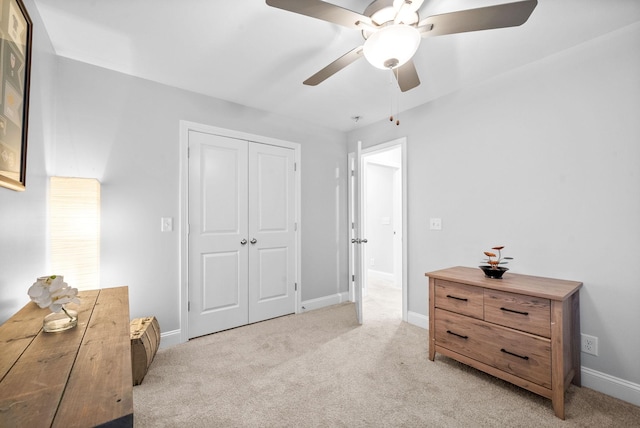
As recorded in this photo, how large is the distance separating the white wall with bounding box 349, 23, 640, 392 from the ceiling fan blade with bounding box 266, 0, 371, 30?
1.70 metres

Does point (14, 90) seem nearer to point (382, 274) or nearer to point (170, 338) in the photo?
point (170, 338)

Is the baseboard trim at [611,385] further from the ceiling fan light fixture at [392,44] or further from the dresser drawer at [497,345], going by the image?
the ceiling fan light fixture at [392,44]

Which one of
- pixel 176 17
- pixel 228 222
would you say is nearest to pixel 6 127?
pixel 176 17

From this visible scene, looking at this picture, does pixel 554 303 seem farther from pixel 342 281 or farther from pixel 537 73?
pixel 342 281

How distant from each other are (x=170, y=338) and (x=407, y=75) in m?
2.85

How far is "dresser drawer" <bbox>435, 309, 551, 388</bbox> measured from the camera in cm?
178

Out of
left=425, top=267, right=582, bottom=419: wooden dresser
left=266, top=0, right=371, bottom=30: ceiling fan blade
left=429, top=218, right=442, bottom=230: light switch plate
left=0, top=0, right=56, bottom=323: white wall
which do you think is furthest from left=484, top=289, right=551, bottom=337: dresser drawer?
left=0, top=0, right=56, bottom=323: white wall

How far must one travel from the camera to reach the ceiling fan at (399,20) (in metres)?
1.30

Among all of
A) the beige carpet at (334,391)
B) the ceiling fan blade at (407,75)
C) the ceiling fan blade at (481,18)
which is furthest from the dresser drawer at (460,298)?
the ceiling fan blade at (481,18)

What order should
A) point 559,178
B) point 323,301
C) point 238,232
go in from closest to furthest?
point 559,178
point 238,232
point 323,301

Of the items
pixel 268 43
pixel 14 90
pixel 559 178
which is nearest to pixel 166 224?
pixel 14 90

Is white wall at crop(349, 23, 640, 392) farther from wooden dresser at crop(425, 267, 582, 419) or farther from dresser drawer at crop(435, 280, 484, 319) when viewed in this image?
dresser drawer at crop(435, 280, 484, 319)

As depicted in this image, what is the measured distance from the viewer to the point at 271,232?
10.9 feet

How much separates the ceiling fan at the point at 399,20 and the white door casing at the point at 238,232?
1.91 m
